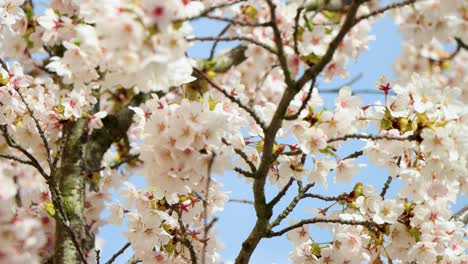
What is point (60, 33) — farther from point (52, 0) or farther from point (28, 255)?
point (28, 255)

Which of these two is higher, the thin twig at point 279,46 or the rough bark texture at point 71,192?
the rough bark texture at point 71,192

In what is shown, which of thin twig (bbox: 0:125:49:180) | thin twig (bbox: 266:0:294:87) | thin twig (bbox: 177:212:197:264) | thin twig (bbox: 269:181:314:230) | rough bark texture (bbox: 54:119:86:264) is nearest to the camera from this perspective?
thin twig (bbox: 266:0:294:87)

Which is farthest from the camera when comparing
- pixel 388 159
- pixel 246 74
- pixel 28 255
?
pixel 246 74

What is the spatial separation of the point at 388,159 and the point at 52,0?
2194 millimetres

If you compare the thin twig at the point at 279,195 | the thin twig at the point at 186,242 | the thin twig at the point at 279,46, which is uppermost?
the thin twig at the point at 279,46

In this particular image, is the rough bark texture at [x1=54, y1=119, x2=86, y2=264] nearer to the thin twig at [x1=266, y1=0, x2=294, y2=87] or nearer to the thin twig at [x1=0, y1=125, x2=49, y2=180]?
the thin twig at [x1=0, y1=125, x2=49, y2=180]

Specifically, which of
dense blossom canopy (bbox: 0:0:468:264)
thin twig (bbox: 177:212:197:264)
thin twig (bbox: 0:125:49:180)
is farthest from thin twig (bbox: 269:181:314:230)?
thin twig (bbox: 0:125:49:180)

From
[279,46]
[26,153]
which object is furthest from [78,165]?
[279,46]

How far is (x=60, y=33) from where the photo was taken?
2.57m

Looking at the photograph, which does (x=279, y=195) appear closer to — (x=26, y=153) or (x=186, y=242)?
(x=186, y=242)

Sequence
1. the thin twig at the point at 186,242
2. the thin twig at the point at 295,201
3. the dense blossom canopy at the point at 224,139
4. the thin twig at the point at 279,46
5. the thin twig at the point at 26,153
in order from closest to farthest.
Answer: the dense blossom canopy at the point at 224,139
the thin twig at the point at 279,46
the thin twig at the point at 186,242
the thin twig at the point at 295,201
the thin twig at the point at 26,153

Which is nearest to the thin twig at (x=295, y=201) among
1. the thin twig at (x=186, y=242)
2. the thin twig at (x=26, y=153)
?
the thin twig at (x=186, y=242)

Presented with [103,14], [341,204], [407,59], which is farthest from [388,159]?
[407,59]

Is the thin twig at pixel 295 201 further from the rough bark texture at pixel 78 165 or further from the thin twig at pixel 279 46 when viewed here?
the rough bark texture at pixel 78 165
